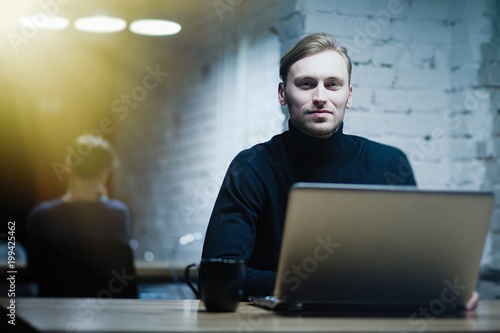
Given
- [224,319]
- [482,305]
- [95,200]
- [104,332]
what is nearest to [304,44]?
[482,305]

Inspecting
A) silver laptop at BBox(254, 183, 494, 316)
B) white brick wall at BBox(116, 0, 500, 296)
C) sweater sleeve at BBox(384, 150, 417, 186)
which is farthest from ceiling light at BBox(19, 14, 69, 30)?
silver laptop at BBox(254, 183, 494, 316)

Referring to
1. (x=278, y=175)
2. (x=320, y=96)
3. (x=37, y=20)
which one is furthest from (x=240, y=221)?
(x=37, y=20)

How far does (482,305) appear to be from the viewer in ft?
5.39

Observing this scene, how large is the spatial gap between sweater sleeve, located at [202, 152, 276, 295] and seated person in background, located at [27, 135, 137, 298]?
909mm

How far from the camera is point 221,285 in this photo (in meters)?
1.41

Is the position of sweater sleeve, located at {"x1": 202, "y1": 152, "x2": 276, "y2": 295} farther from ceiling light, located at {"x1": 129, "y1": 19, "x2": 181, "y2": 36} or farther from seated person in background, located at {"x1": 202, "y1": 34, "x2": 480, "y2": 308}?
ceiling light, located at {"x1": 129, "y1": 19, "x2": 181, "y2": 36}

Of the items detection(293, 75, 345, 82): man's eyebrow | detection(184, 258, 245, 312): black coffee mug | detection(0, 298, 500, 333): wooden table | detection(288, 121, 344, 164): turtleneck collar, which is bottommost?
detection(0, 298, 500, 333): wooden table

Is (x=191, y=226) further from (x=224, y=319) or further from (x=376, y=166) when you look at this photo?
(x=224, y=319)

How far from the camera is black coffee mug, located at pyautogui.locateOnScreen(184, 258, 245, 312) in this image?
4.63 feet

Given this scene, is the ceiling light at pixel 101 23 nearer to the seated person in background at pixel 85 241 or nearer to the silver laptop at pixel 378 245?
the seated person in background at pixel 85 241

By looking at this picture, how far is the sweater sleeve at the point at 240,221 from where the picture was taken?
176 centimetres

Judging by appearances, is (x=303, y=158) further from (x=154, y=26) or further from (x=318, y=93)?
(x=154, y=26)

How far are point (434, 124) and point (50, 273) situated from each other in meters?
1.53

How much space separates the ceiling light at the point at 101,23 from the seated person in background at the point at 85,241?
616mm
